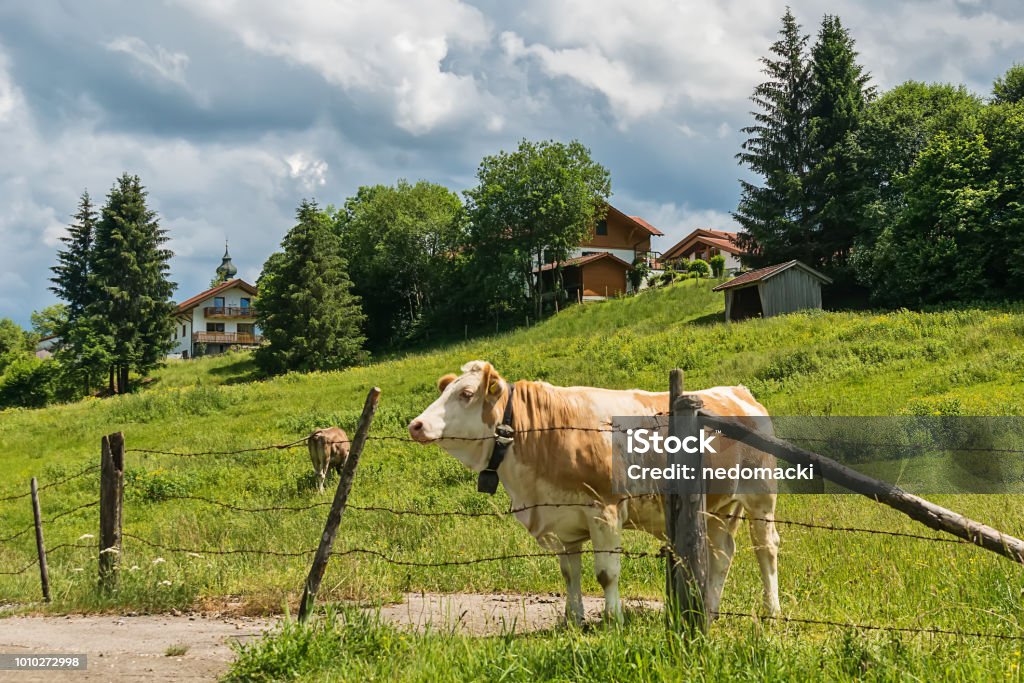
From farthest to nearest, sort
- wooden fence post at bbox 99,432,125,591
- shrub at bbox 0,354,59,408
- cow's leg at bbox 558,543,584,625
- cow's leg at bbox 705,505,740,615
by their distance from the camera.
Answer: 1. shrub at bbox 0,354,59,408
2. wooden fence post at bbox 99,432,125,591
3. cow's leg at bbox 705,505,740,615
4. cow's leg at bbox 558,543,584,625

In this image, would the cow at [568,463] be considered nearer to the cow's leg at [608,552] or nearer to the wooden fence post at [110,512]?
the cow's leg at [608,552]

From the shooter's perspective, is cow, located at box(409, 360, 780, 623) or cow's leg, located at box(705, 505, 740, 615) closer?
cow, located at box(409, 360, 780, 623)

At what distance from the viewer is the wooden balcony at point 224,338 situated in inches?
3083

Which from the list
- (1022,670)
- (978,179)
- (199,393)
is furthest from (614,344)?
(1022,670)

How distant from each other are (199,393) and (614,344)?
1610 centimetres

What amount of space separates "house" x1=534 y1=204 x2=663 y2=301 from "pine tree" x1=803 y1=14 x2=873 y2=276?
16.8 m

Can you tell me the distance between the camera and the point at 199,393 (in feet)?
96.8

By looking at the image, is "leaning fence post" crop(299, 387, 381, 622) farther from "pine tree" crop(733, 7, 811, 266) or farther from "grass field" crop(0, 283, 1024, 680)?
"pine tree" crop(733, 7, 811, 266)

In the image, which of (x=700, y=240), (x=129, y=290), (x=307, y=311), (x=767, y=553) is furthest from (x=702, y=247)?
(x=767, y=553)

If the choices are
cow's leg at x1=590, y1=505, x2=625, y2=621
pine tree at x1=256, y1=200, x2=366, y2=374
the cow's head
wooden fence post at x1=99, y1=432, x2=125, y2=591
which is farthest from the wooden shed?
cow's leg at x1=590, y1=505, x2=625, y2=621

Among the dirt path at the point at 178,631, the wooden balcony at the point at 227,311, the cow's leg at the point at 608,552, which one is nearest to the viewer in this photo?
the dirt path at the point at 178,631

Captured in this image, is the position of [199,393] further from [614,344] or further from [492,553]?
[492,553]

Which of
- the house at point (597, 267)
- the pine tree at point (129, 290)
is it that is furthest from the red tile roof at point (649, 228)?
the pine tree at point (129, 290)

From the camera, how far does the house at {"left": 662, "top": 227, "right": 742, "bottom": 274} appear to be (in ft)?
227
